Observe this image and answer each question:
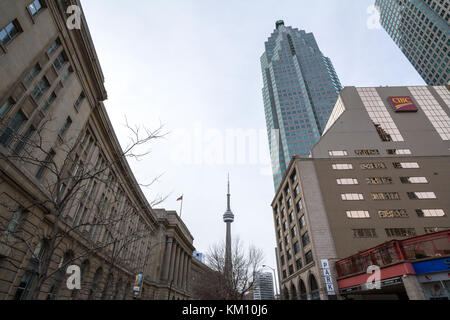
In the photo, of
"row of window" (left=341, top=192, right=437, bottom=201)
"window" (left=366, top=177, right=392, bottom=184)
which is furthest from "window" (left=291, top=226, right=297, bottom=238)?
"window" (left=366, top=177, right=392, bottom=184)

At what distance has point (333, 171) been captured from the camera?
45938 mm

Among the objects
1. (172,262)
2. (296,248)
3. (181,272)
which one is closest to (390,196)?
(296,248)

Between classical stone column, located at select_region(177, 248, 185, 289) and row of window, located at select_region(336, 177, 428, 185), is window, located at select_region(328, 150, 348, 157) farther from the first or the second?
classical stone column, located at select_region(177, 248, 185, 289)

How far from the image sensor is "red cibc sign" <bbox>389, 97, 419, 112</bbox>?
55438 mm

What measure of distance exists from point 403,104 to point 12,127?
236ft

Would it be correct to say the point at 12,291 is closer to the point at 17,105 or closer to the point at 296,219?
the point at 17,105

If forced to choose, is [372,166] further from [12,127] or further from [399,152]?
[12,127]

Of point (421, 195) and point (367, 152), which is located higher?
point (367, 152)

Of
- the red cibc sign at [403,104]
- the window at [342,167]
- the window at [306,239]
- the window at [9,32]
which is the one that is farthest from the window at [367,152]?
the window at [9,32]

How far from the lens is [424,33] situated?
11831 cm

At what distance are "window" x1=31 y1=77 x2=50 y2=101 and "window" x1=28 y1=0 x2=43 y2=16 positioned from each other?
4.74m

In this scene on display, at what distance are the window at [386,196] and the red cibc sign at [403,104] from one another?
985 inches

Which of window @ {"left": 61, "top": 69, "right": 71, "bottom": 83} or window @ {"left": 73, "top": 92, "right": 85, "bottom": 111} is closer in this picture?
window @ {"left": 61, "top": 69, "right": 71, "bottom": 83}

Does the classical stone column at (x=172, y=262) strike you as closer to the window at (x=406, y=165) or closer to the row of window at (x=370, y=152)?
the row of window at (x=370, y=152)
